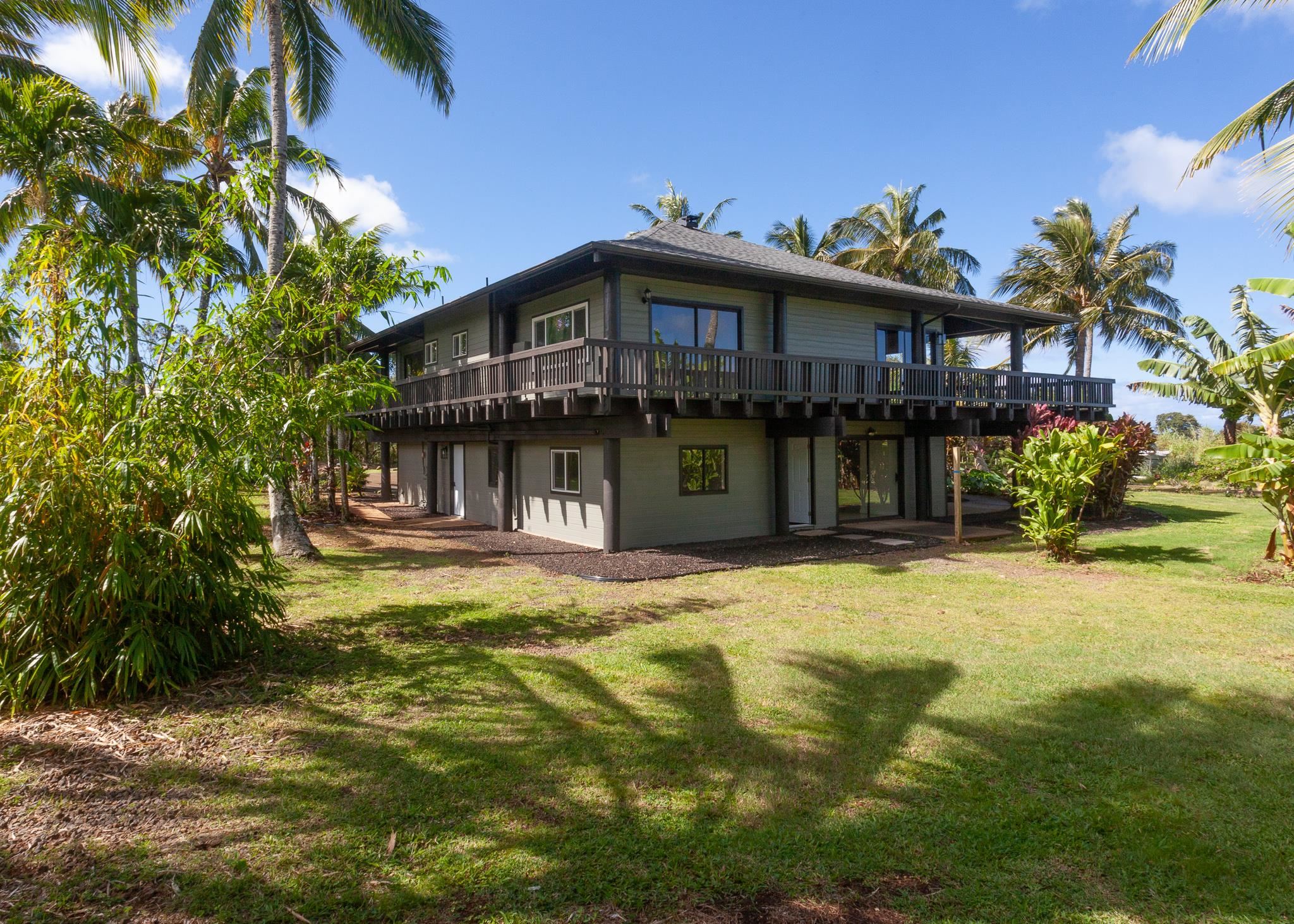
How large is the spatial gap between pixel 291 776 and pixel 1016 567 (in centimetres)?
1109

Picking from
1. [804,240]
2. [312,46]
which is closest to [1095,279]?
[804,240]

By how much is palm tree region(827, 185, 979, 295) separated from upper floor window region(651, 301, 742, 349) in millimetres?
20380

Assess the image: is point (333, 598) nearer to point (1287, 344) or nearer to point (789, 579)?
point (789, 579)

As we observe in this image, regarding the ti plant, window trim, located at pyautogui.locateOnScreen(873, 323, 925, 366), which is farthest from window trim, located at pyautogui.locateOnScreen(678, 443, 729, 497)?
the ti plant

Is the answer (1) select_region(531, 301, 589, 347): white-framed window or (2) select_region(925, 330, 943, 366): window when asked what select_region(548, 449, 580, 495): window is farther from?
(2) select_region(925, 330, 943, 366): window

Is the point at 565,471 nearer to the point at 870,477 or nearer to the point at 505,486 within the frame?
the point at 505,486

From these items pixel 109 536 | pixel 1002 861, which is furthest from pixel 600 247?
pixel 1002 861

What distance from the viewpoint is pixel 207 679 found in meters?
5.80

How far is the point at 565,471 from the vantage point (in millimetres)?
15141

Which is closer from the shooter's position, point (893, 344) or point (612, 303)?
point (612, 303)

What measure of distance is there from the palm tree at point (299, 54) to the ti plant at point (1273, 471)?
15429mm

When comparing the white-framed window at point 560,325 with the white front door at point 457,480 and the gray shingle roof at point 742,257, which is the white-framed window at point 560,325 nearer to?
the gray shingle roof at point 742,257

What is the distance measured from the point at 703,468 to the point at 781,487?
81.2 inches

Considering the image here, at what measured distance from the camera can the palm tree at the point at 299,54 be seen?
40.4 ft
